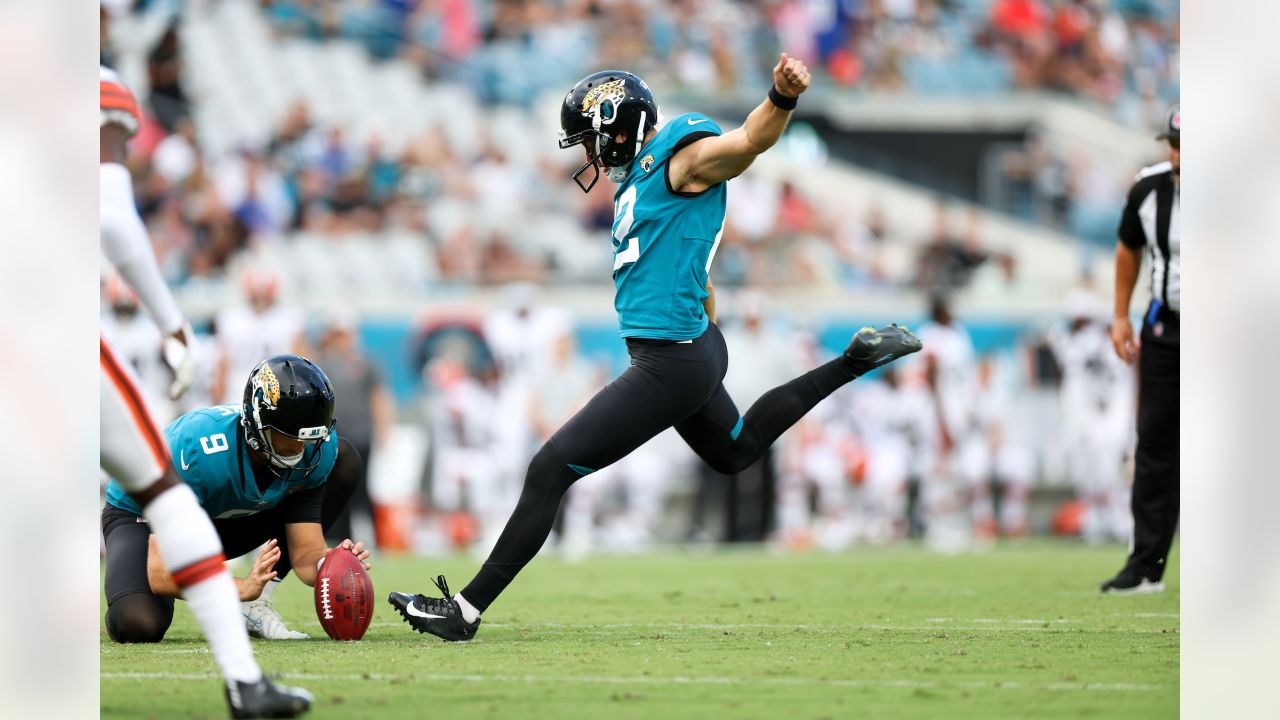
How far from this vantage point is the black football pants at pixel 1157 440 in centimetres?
823

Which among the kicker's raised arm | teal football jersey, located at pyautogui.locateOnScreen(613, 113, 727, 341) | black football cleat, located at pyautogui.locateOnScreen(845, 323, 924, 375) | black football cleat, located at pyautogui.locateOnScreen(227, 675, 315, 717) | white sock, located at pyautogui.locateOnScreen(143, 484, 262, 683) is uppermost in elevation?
the kicker's raised arm

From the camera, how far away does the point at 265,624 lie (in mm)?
6504

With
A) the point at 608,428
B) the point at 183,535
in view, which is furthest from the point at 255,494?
the point at 183,535

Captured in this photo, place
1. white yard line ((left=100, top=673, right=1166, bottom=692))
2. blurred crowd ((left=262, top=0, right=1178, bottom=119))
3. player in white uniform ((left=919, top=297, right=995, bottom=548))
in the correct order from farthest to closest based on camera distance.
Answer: blurred crowd ((left=262, top=0, right=1178, bottom=119)), player in white uniform ((left=919, top=297, right=995, bottom=548)), white yard line ((left=100, top=673, right=1166, bottom=692))

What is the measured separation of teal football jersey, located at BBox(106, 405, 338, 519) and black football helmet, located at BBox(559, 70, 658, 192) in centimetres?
148

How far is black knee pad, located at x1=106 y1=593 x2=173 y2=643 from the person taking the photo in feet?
20.5

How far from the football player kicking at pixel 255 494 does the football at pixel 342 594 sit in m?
0.09

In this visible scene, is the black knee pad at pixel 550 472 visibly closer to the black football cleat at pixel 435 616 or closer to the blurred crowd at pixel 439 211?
the black football cleat at pixel 435 616

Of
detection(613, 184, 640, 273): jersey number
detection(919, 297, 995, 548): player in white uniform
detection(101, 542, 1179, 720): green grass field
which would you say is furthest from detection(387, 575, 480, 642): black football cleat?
detection(919, 297, 995, 548): player in white uniform

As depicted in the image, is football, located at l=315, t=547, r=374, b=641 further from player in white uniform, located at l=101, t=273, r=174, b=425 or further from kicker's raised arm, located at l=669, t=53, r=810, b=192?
player in white uniform, located at l=101, t=273, r=174, b=425

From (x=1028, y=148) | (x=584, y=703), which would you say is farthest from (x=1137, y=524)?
(x=1028, y=148)

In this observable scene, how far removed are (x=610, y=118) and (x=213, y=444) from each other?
1905 millimetres
